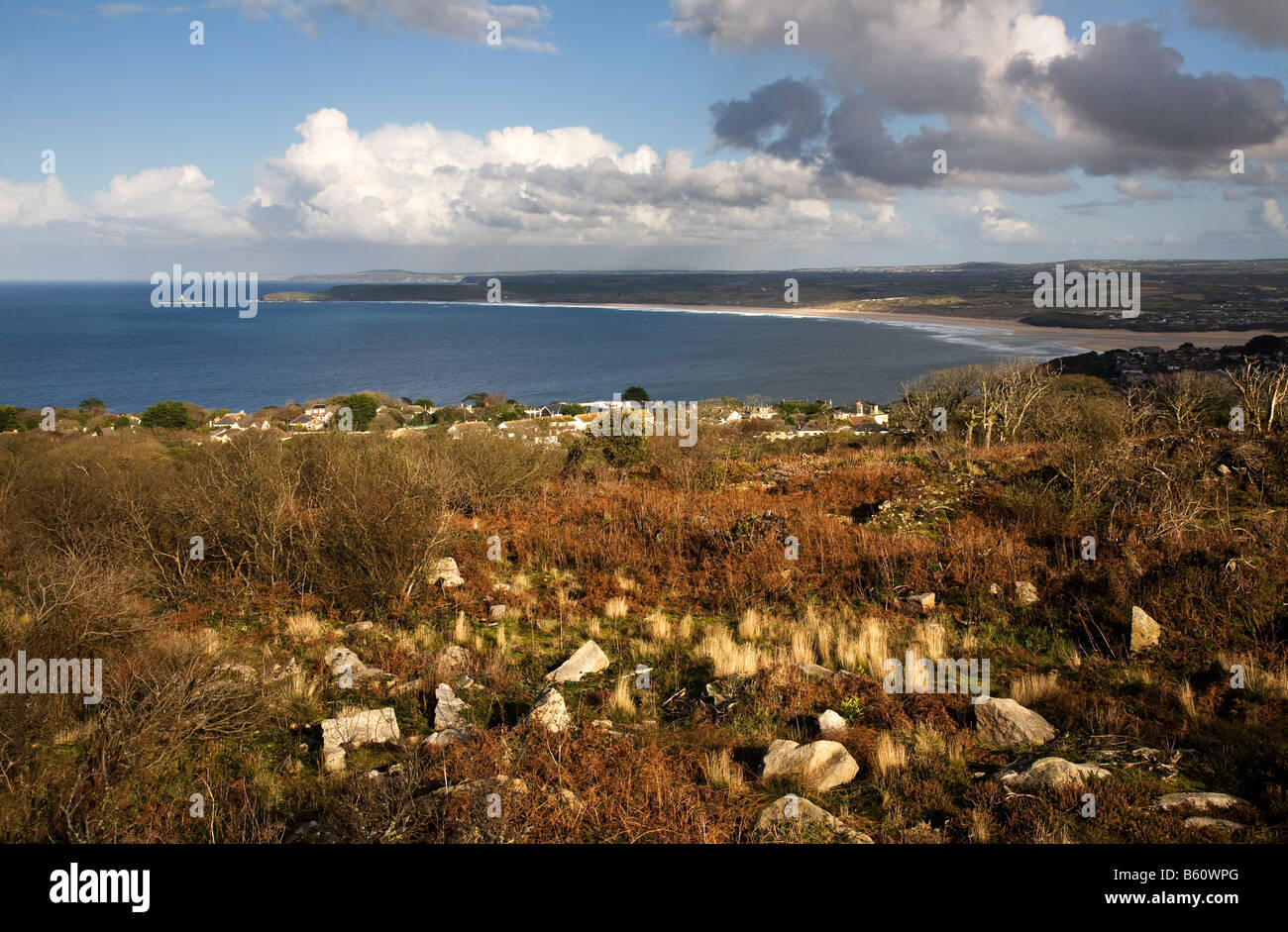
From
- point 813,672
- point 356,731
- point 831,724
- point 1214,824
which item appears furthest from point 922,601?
point 356,731

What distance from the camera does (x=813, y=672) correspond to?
7.09 metres

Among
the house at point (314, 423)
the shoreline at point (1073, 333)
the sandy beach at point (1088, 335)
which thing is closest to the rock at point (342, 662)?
the house at point (314, 423)

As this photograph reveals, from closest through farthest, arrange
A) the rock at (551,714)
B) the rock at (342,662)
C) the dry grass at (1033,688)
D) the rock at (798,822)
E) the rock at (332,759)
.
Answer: the rock at (798,822), the rock at (332,759), the rock at (551,714), the dry grass at (1033,688), the rock at (342,662)

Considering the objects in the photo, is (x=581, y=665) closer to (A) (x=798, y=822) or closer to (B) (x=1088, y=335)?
(A) (x=798, y=822)

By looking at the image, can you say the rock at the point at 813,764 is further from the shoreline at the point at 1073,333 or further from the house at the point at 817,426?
the shoreline at the point at 1073,333

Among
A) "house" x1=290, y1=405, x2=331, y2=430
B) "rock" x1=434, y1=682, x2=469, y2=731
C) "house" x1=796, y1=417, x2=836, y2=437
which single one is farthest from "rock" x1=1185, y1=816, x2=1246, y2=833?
"house" x1=796, y1=417, x2=836, y2=437

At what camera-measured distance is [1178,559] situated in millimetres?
8539

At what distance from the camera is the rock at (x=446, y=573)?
10.4m

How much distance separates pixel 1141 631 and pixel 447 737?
6944 mm

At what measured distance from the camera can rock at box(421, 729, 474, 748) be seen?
5.70 meters

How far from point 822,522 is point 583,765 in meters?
7.63

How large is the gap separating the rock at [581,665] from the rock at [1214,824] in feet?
16.7

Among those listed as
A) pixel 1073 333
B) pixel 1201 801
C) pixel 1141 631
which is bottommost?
pixel 1201 801
